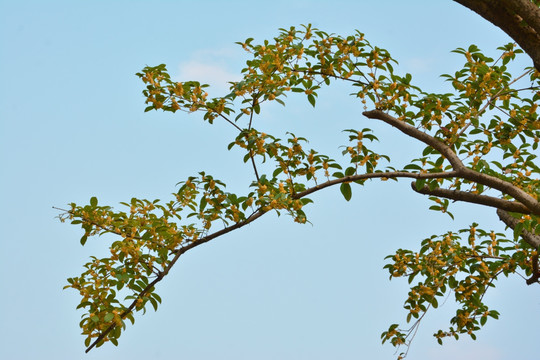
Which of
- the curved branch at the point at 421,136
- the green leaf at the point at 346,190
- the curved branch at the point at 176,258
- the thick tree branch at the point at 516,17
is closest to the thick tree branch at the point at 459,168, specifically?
the curved branch at the point at 421,136

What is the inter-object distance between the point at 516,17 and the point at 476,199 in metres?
1.23

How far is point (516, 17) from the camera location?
3500 millimetres

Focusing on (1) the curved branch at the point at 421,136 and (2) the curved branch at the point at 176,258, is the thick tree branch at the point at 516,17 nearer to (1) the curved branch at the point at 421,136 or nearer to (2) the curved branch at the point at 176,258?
(1) the curved branch at the point at 421,136

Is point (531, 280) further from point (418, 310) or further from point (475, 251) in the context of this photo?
point (418, 310)

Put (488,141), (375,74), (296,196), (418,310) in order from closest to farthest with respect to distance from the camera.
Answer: (296,196) < (375,74) < (488,141) < (418,310)

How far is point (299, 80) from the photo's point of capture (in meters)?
4.32

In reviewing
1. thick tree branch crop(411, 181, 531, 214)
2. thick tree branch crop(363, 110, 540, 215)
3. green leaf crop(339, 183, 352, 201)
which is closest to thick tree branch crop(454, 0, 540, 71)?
thick tree branch crop(363, 110, 540, 215)

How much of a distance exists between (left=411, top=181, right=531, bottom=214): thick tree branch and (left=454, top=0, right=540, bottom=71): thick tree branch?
929mm

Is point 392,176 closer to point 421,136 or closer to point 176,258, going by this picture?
point 421,136

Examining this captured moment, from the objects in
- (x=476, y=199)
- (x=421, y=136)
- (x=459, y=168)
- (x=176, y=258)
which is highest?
(x=421, y=136)

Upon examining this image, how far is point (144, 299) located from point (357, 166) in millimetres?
1593

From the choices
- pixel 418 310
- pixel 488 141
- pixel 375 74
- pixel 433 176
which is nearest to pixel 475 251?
pixel 418 310

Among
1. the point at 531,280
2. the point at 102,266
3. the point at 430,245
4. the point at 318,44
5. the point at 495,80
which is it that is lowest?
the point at 102,266

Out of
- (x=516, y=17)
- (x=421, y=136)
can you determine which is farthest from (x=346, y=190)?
(x=516, y=17)
